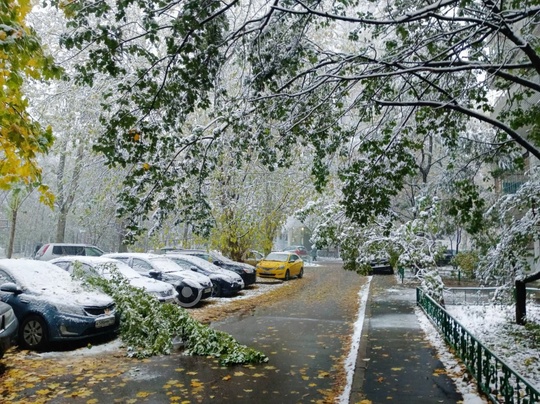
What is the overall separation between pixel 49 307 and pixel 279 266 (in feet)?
62.7

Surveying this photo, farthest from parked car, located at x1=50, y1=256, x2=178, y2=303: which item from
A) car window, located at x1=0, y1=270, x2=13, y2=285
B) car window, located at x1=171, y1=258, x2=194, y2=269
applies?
car window, located at x1=171, y1=258, x2=194, y2=269

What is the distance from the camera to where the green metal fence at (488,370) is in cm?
521

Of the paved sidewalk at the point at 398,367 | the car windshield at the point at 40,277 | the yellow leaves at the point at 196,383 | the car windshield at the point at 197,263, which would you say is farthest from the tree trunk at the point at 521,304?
the car windshield at the point at 197,263

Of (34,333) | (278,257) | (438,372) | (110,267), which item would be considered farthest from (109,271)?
(278,257)

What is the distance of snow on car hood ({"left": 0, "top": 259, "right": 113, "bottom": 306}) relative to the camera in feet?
31.0

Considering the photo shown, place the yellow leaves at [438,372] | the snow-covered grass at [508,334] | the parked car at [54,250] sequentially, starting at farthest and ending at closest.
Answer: the parked car at [54,250]
the snow-covered grass at [508,334]
the yellow leaves at [438,372]

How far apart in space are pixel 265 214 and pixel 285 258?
181 inches

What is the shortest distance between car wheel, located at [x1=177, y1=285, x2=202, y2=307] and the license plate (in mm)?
5833

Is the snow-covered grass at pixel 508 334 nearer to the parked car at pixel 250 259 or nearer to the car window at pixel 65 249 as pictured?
the parked car at pixel 250 259

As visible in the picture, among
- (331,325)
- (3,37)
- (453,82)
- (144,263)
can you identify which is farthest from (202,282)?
(3,37)

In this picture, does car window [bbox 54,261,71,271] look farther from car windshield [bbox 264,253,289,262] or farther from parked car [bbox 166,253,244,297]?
car windshield [bbox 264,253,289,262]

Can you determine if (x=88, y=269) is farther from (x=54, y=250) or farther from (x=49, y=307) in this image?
(x=54, y=250)

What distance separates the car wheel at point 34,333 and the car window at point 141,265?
693 centimetres

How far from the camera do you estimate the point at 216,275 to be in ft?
62.1
